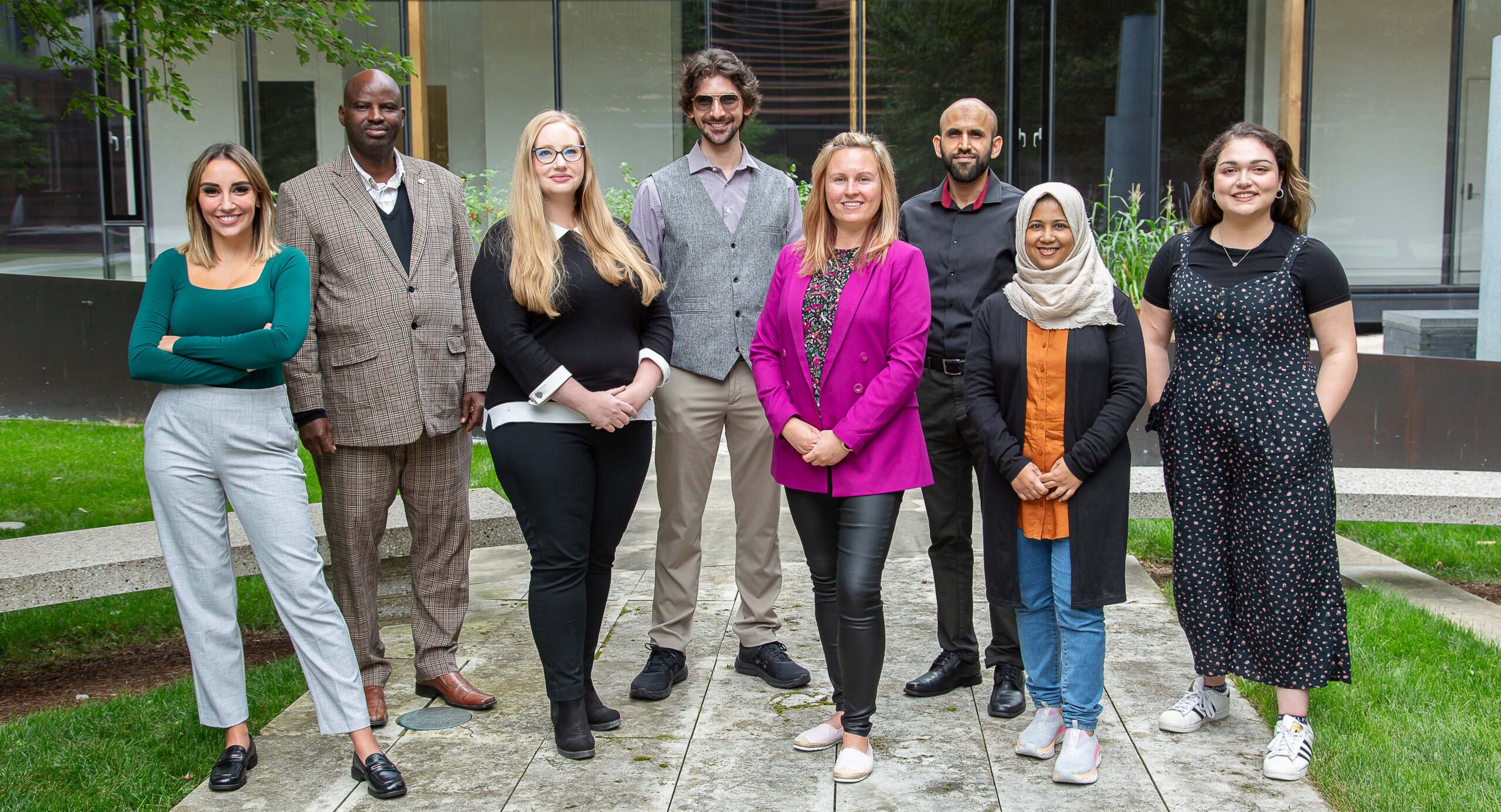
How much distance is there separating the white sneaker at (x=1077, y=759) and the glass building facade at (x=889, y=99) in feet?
32.0

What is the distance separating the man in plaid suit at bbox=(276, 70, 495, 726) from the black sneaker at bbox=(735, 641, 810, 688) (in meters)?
0.93

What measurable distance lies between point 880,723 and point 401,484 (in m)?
1.80

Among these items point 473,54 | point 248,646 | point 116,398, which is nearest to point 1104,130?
point 473,54

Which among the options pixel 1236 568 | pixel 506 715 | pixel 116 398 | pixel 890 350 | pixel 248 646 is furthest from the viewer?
pixel 116 398

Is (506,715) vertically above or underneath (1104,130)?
underneath

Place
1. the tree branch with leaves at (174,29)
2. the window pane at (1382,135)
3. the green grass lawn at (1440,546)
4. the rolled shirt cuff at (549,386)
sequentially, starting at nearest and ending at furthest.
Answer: the rolled shirt cuff at (549,386) → the tree branch with leaves at (174,29) → the green grass lawn at (1440,546) → the window pane at (1382,135)

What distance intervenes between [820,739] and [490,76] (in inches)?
441

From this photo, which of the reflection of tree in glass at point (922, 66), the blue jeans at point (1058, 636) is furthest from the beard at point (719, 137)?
the reflection of tree in glass at point (922, 66)

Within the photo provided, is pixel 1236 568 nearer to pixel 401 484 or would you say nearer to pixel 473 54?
pixel 401 484

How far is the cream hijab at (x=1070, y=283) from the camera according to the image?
11.6 feet

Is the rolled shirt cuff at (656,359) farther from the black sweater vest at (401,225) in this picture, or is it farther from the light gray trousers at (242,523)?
the light gray trousers at (242,523)

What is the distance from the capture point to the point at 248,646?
16.8 feet

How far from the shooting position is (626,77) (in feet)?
44.4

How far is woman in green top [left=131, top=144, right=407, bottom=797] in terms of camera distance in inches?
138
